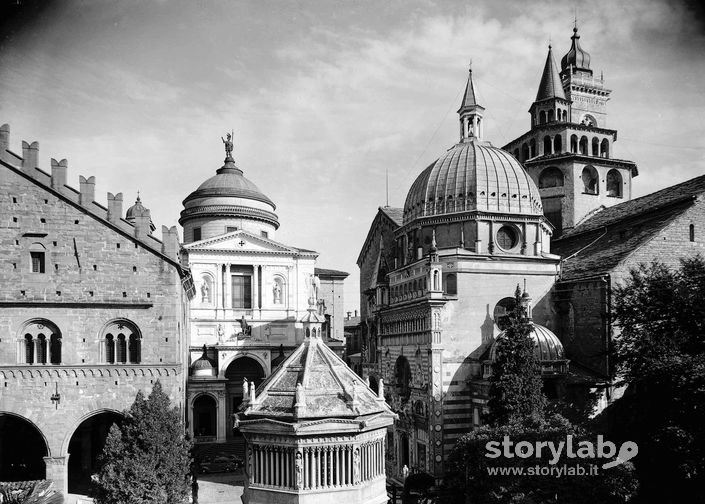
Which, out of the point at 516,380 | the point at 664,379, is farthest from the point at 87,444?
the point at 664,379

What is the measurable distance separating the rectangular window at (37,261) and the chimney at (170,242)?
527 centimetres

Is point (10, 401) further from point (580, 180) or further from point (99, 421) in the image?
point (580, 180)

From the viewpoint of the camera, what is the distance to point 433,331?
3566cm

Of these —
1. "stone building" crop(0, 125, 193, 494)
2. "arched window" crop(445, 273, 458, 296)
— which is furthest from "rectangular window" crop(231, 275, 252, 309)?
"stone building" crop(0, 125, 193, 494)

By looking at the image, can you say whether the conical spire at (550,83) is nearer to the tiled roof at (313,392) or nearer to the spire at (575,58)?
the spire at (575,58)

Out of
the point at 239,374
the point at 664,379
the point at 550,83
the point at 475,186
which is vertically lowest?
the point at 239,374

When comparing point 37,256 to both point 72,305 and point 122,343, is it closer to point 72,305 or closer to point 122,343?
point 72,305

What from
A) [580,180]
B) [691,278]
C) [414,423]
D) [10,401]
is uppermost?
[580,180]

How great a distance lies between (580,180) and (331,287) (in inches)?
966

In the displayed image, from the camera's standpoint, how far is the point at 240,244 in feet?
170

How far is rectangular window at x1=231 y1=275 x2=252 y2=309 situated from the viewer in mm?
52031

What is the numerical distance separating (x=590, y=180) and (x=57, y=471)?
1720 inches

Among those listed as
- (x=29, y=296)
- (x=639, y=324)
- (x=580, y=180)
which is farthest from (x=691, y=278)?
(x=29, y=296)

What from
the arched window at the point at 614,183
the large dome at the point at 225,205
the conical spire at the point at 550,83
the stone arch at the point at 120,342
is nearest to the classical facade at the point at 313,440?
the stone arch at the point at 120,342
